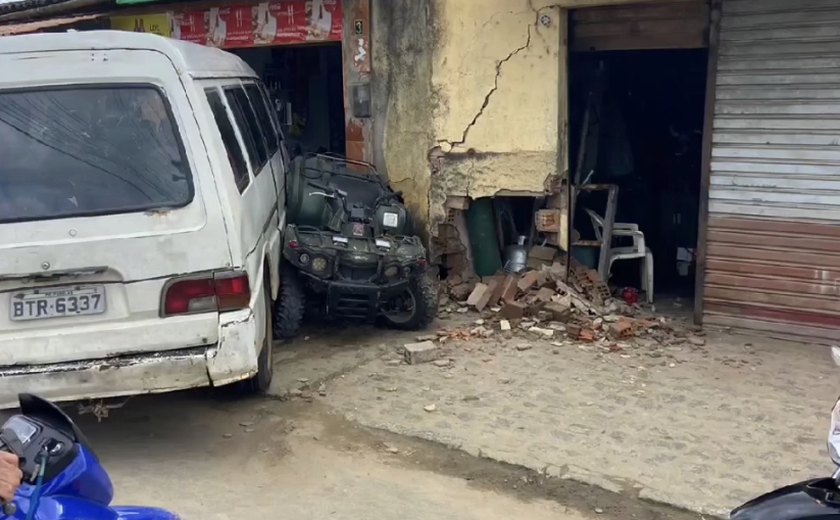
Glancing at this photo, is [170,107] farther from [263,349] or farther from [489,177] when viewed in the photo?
[489,177]

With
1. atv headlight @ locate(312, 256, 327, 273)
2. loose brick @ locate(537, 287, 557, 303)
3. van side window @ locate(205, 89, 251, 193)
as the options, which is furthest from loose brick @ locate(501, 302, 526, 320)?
van side window @ locate(205, 89, 251, 193)

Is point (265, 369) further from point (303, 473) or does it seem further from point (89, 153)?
point (89, 153)

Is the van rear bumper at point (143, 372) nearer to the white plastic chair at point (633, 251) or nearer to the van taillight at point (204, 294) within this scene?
the van taillight at point (204, 294)

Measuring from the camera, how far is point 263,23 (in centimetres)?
887

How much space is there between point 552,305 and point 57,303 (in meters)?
3.97

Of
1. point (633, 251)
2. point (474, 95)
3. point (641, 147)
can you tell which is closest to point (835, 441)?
point (633, 251)

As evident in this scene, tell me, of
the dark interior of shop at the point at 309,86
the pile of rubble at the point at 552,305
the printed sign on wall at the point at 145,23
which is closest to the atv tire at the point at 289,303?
the pile of rubble at the point at 552,305

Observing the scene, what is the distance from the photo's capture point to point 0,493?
6.19ft

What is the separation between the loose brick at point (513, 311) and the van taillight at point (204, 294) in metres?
3.12

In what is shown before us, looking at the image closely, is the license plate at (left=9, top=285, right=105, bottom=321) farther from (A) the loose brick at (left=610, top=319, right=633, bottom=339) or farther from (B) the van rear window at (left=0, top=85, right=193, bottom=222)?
(A) the loose brick at (left=610, top=319, right=633, bottom=339)

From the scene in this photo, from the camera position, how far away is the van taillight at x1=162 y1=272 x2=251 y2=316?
4.04m

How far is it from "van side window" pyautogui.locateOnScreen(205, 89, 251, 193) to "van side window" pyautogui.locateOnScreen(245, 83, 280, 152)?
5.81 feet

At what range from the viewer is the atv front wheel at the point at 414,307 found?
643cm

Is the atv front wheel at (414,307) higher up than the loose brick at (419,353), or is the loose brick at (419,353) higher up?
the atv front wheel at (414,307)
